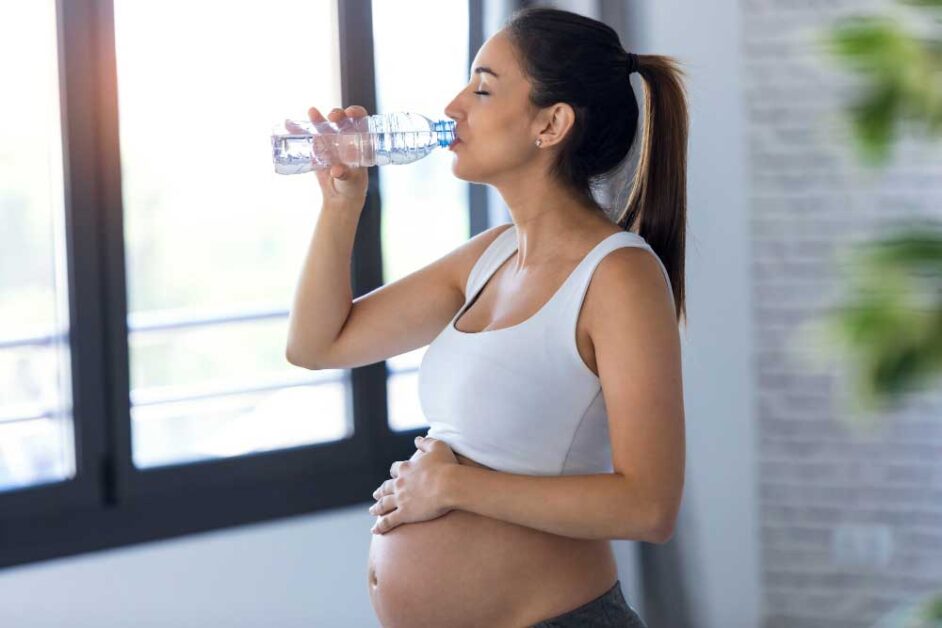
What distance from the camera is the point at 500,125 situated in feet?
4.61

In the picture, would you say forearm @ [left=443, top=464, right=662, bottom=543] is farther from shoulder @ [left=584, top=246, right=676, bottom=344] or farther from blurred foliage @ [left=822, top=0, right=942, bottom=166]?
blurred foliage @ [left=822, top=0, right=942, bottom=166]

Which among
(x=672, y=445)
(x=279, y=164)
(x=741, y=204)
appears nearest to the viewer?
(x=672, y=445)

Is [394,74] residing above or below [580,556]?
above

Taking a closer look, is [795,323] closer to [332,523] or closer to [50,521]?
[332,523]

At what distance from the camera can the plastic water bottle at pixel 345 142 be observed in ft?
5.02

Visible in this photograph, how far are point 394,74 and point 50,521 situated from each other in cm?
128

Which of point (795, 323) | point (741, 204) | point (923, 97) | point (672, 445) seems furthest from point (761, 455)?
point (923, 97)

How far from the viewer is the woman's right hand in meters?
1.52

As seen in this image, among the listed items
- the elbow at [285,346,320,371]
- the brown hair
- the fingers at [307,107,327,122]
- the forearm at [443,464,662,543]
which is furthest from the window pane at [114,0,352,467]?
the forearm at [443,464,662,543]

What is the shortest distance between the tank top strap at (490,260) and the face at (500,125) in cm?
12

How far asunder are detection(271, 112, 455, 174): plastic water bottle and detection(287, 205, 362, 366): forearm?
0.22 ft

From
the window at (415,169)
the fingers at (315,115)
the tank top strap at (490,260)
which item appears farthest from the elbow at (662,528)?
the window at (415,169)

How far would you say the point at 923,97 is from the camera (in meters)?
0.29

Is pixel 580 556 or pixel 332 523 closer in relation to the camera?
pixel 580 556
